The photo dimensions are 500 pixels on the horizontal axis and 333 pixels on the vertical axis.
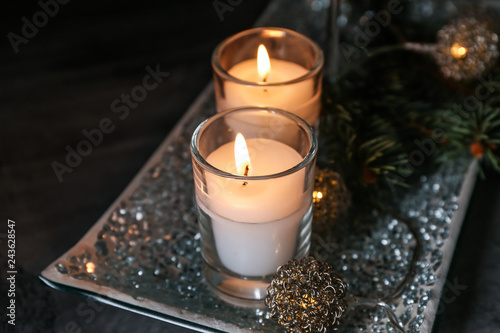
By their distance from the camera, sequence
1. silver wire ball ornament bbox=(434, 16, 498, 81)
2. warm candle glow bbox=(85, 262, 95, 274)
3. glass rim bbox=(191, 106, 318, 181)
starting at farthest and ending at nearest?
silver wire ball ornament bbox=(434, 16, 498, 81)
warm candle glow bbox=(85, 262, 95, 274)
glass rim bbox=(191, 106, 318, 181)

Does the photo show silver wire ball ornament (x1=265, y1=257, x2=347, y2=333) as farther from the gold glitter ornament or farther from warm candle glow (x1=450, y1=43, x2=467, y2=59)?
warm candle glow (x1=450, y1=43, x2=467, y2=59)

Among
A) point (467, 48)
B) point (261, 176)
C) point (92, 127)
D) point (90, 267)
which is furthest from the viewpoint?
point (92, 127)

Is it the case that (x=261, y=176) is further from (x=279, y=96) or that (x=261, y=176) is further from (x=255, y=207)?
(x=279, y=96)

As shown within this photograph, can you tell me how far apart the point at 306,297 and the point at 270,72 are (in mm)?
306

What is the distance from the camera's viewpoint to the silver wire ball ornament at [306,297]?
566 mm

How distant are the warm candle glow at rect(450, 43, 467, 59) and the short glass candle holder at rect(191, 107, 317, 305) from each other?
32 cm

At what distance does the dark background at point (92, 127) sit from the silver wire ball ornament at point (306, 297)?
0.15m

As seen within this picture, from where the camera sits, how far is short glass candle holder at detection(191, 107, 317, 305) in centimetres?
57

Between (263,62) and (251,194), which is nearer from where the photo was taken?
(251,194)

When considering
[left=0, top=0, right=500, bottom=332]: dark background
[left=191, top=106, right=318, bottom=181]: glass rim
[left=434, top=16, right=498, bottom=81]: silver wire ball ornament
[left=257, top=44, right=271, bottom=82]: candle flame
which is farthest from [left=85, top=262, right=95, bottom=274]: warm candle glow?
[left=434, top=16, right=498, bottom=81]: silver wire ball ornament

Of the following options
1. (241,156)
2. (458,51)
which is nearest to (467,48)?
(458,51)

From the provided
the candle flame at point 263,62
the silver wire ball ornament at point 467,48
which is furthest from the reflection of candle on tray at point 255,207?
→ the silver wire ball ornament at point 467,48

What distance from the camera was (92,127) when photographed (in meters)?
0.94

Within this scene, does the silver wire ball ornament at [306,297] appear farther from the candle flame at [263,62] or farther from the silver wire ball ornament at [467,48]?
the silver wire ball ornament at [467,48]
